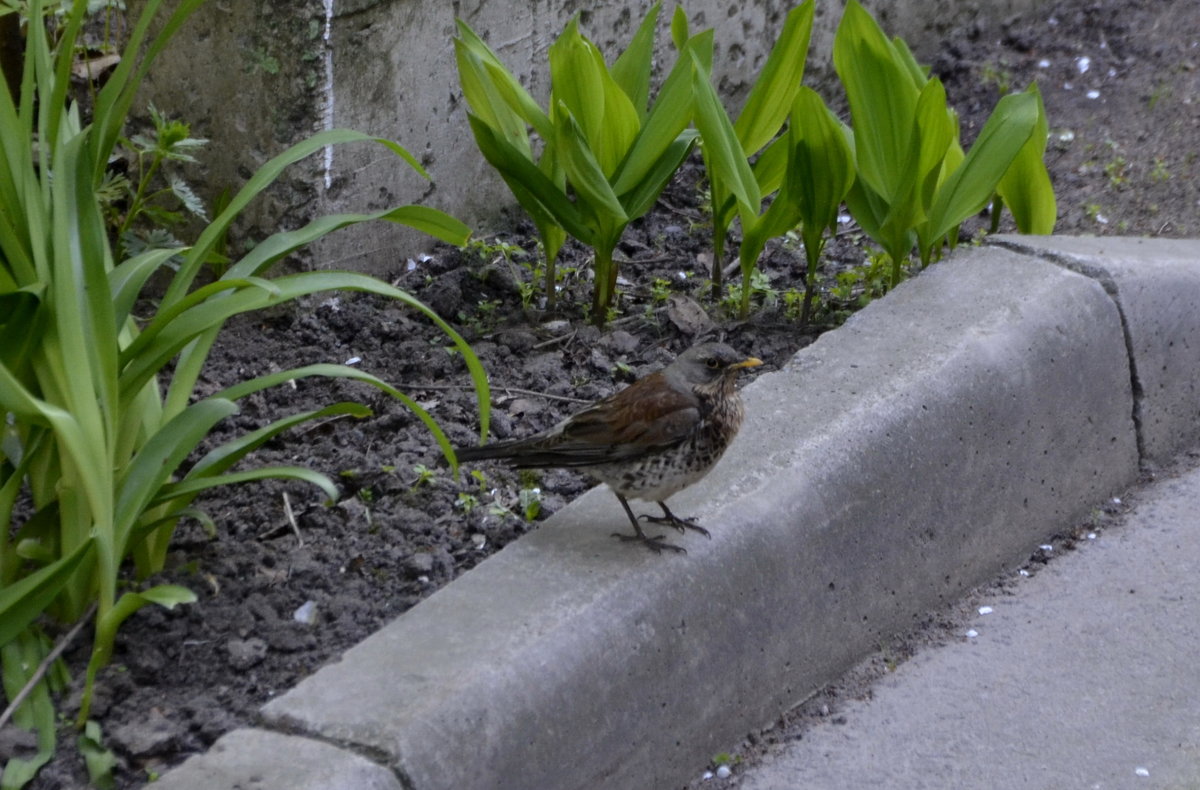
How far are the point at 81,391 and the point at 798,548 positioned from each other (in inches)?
63.1

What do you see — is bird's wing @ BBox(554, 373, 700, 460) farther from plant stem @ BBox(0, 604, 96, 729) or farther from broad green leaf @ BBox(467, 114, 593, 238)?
plant stem @ BBox(0, 604, 96, 729)

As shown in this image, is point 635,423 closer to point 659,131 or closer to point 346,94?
point 659,131

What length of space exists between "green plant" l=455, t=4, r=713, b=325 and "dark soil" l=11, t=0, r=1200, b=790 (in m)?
0.40

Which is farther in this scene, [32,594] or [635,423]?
[635,423]

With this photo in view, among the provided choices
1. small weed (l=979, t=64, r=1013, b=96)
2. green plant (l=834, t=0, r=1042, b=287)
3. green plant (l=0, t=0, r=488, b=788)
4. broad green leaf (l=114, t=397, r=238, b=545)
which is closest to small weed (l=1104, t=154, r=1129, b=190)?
small weed (l=979, t=64, r=1013, b=96)

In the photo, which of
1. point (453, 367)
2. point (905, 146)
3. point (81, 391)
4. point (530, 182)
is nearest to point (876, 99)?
point (905, 146)

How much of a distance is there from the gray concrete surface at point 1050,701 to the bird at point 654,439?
2.00ft

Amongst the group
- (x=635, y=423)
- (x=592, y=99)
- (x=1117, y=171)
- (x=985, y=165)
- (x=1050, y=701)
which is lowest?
(x=1050, y=701)

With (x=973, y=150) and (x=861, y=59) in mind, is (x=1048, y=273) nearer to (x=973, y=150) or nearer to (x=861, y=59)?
(x=973, y=150)

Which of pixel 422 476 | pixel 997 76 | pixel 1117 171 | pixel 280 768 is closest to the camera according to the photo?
pixel 280 768

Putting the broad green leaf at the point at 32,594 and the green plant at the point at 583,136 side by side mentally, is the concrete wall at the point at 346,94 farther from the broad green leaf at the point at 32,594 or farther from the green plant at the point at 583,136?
the broad green leaf at the point at 32,594

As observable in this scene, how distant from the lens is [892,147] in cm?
413

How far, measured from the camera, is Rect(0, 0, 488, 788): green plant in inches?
106

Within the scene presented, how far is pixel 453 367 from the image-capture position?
415 cm
